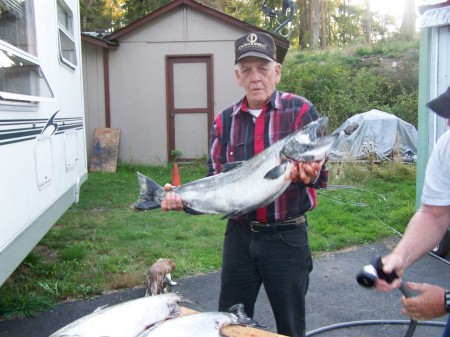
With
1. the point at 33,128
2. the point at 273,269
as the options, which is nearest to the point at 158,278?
the point at 33,128

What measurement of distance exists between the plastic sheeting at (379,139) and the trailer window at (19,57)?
8.81 meters

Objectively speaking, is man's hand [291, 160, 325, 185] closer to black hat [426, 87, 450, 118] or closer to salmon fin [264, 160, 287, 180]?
salmon fin [264, 160, 287, 180]

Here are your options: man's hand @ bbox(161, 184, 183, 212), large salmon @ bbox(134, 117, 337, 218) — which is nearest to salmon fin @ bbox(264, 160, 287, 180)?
large salmon @ bbox(134, 117, 337, 218)

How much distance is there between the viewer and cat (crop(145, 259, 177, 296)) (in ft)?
15.2

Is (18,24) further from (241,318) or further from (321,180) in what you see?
(241,318)

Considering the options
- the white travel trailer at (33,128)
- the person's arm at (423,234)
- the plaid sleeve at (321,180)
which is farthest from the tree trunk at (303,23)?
the person's arm at (423,234)

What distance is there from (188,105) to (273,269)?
34.6 feet

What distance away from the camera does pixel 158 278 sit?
15.8 feet

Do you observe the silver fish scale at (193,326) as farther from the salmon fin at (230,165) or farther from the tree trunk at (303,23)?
the tree trunk at (303,23)

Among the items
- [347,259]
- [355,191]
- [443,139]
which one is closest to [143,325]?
[443,139]

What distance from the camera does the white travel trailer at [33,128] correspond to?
11.2 feet

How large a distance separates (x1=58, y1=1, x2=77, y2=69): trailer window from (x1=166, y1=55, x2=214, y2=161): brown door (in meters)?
6.47

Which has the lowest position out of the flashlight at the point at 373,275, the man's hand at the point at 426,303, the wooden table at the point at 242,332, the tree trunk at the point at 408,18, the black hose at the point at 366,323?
the black hose at the point at 366,323

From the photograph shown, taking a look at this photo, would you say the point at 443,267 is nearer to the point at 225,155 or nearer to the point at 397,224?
the point at 397,224
